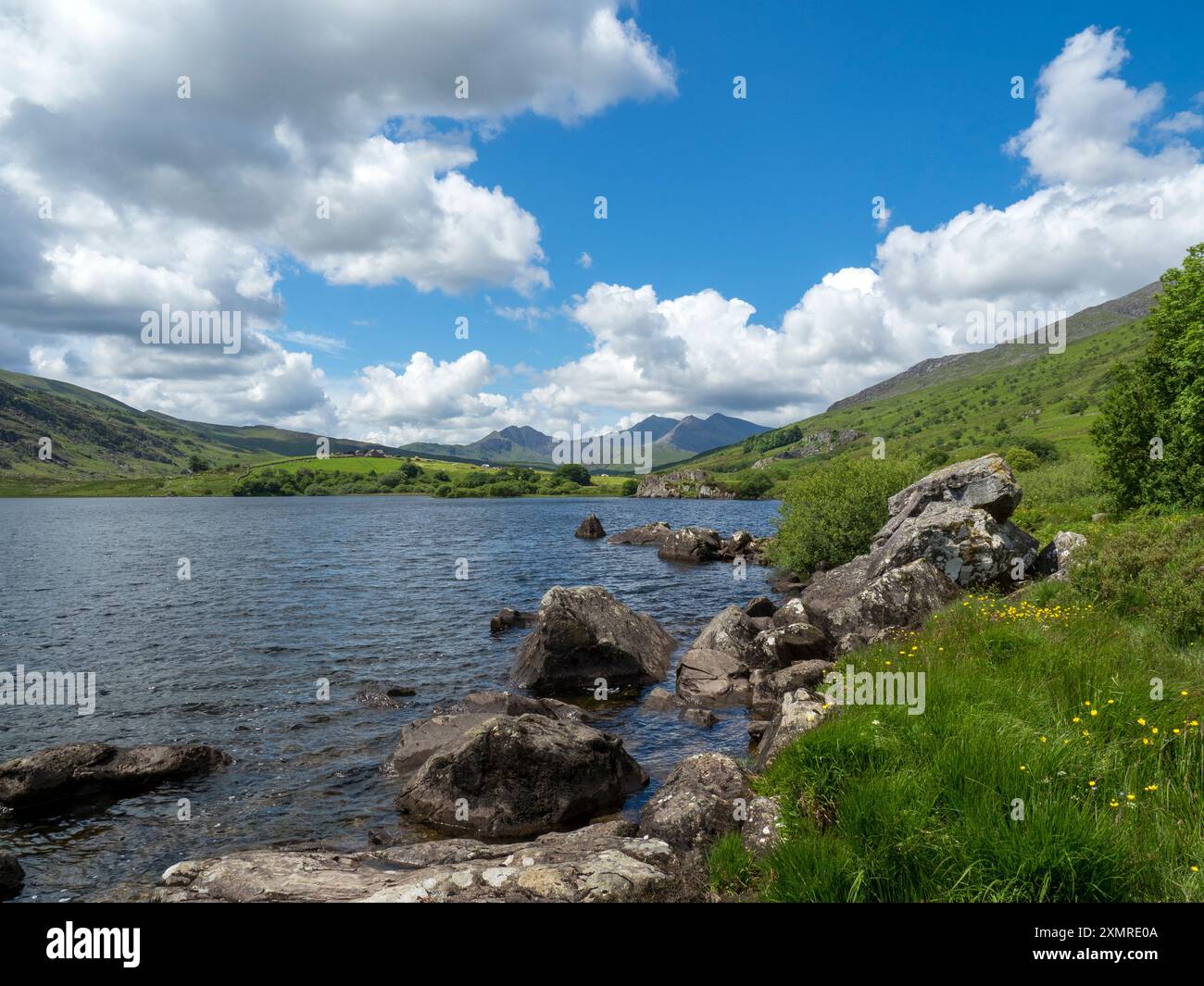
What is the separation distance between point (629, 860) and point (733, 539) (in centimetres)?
6564

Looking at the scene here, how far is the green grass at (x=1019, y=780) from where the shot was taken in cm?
640

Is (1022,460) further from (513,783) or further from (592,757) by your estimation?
(513,783)

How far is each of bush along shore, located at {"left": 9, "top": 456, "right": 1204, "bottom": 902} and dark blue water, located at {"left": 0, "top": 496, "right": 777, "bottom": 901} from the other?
4.62 ft

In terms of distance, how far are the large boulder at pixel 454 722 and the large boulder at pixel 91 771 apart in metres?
5.38

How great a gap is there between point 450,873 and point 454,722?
1071 cm

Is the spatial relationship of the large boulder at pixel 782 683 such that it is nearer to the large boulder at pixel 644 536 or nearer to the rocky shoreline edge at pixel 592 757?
the rocky shoreline edge at pixel 592 757

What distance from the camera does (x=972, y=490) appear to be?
30.1 meters

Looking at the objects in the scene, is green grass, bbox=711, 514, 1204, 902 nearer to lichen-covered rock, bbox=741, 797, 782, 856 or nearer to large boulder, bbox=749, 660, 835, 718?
lichen-covered rock, bbox=741, 797, 782, 856

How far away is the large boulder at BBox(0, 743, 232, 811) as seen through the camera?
15641 millimetres

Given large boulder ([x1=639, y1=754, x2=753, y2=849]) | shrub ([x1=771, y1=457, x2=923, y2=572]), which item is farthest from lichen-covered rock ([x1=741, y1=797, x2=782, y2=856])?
shrub ([x1=771, y1=457, x2=923, y2=572])

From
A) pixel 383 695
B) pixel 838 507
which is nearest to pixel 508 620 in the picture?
pixel 383 695

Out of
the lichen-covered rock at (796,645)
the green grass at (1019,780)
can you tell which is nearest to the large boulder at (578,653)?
the lichen-covered rock at (796,645)

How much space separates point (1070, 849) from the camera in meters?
6.35
